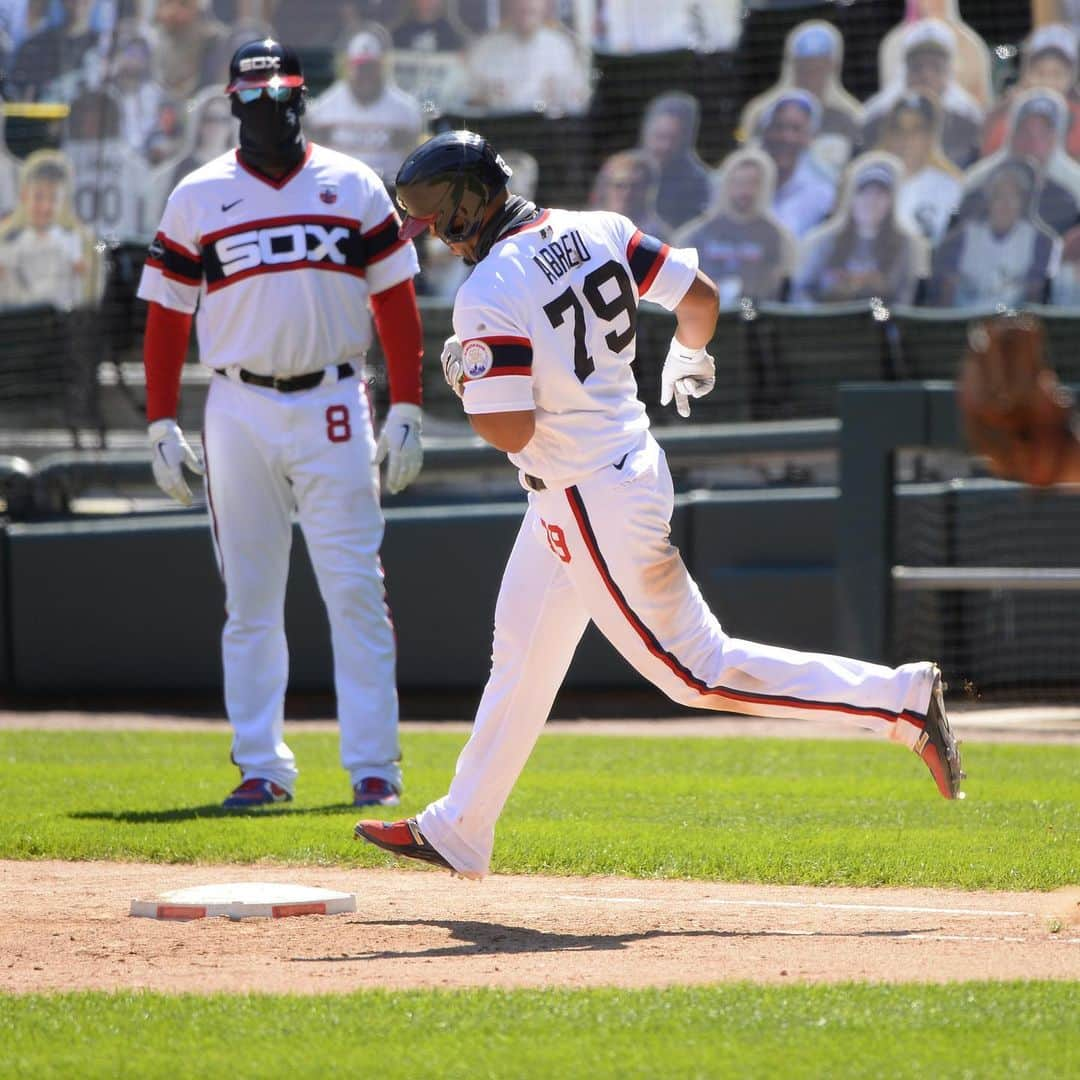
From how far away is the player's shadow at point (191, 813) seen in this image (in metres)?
6.21

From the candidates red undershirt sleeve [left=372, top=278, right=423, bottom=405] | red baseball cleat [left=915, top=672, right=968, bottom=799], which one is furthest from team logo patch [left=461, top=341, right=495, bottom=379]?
red undershirt sleeve [left=372, top=278, right=423, bottom=405]

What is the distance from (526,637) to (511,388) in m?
0.73

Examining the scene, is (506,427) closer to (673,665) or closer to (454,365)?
(454,365)

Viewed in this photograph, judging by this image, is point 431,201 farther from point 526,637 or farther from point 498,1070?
point 498,1070

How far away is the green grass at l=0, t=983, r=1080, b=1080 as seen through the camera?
316 centimetres

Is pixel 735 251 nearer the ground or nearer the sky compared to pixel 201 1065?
nearer the sky

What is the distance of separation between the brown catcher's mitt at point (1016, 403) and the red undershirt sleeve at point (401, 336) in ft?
12.9

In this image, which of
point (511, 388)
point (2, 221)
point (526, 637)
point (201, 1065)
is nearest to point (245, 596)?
point (526, 637)

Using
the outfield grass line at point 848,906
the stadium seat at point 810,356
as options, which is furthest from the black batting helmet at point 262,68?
the stadium seat at point 810,356

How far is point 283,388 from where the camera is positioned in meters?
6.54

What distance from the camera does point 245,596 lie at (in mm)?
6648

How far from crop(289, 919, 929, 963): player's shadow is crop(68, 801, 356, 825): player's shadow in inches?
66.5

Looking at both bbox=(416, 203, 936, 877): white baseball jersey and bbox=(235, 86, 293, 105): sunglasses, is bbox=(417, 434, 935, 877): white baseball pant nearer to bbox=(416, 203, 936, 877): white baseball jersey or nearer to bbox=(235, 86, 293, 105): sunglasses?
bbox=(416, 203, 936, 877): white baseball jersey

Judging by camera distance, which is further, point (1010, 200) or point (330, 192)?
point (1010, 200)
